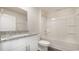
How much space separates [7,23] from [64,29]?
99 cm

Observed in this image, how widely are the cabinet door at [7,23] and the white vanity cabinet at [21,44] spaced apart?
0.24 m

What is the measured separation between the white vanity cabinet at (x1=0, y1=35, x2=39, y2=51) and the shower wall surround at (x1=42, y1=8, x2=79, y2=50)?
8.6 inches

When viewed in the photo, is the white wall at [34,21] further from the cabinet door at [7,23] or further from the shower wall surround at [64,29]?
the cabinet door at [7,23]

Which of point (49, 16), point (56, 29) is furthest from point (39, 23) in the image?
point (56, 29)

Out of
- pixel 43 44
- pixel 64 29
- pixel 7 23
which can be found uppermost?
pixel 7 23

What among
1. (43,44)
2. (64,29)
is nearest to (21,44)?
(43,44)

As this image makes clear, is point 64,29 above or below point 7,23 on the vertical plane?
below

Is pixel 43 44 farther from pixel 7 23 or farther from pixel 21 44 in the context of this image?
pixel 7 23

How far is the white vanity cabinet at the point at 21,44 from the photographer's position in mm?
1075

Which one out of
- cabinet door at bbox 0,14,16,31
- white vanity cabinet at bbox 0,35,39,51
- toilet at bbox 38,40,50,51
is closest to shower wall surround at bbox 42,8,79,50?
toilet at bbox 38,40,50,51

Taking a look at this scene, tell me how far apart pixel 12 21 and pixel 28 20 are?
0.29 m

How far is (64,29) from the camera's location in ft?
4.08

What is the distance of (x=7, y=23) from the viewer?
123 centimetres

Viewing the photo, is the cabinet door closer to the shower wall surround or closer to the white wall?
the white wall
